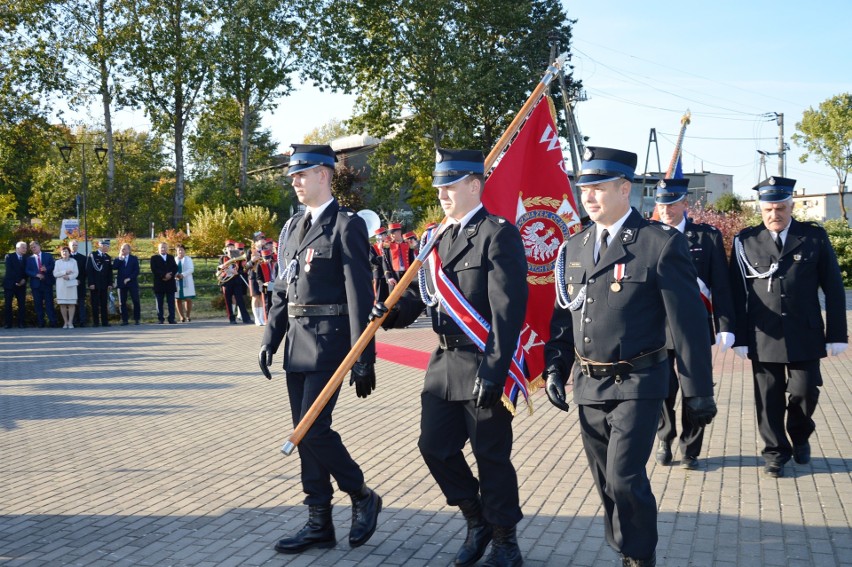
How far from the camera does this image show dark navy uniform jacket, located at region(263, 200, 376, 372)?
473cm

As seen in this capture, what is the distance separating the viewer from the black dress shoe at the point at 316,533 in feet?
15.5

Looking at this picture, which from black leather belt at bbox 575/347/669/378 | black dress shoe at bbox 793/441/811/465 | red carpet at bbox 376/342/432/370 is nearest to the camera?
black leather belt at bbox 575/347/669/378

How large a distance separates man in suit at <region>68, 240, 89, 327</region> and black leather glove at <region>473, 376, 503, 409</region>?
17220 mm

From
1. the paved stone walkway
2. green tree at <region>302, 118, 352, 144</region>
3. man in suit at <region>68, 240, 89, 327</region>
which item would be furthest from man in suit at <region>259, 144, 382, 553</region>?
green tree at <region>302, 118, 352, 144</region>

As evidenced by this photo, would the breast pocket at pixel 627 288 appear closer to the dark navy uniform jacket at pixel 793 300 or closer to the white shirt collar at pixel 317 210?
the white shirt collar at pixel 317 210

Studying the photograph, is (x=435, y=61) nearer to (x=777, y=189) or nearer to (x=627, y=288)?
(x=777, y=189)

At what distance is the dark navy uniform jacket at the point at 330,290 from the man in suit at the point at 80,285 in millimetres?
16042

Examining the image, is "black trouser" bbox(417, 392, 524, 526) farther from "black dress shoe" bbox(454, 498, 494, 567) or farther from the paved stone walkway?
the paved stone walkway

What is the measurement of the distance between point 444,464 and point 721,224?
985 inches

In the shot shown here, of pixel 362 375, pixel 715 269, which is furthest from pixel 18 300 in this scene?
pixel 715 269

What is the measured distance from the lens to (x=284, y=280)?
5.07 metres

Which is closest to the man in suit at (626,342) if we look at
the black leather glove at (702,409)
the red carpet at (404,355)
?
the black leather glove at (702,409)

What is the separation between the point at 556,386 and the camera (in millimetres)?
4102

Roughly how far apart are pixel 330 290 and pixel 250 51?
37.1 metres
